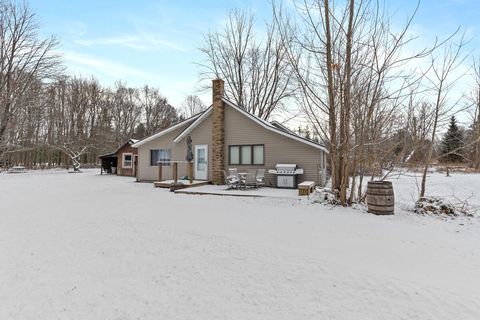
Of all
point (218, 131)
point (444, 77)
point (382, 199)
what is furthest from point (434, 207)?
point (218, 131)

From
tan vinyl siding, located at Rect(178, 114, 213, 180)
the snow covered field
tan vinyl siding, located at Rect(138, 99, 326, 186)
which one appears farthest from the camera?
tan vinyl siding, located at Rect(178, 114, 213, 180)

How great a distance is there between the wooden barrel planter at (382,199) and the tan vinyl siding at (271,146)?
184 inches

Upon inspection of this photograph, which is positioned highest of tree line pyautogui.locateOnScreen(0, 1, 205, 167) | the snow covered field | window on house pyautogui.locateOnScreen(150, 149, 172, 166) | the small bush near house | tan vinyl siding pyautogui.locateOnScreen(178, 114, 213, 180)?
tree line pyautogui.locateOnScreen(0, 1, 205, 167)

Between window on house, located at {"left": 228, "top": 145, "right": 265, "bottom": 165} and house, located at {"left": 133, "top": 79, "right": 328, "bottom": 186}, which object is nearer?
house, located at {"left": 133, "top": 79, "right": 328, "bottom": 186}

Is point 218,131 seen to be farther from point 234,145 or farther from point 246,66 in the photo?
point 246,66

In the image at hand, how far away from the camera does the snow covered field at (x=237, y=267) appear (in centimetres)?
250

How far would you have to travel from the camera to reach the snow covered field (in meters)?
2.50

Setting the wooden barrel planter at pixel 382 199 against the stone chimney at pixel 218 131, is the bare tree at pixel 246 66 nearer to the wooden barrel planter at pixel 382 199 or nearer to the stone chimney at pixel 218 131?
the stone chimney at pixel 218 131

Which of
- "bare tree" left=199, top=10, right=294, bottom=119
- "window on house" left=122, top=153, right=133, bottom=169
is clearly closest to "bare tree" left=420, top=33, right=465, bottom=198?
"bare tree" left=199, top=10, right=294, bottom=119

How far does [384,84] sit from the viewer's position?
7.21 meters

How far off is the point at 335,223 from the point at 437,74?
518 cm

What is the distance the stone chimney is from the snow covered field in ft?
21.4

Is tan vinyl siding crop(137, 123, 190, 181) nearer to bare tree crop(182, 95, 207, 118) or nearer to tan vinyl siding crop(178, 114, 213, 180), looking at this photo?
tan vinyl siding crop(178, 114, 213, 180)

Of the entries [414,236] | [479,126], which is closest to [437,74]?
[414,236]
